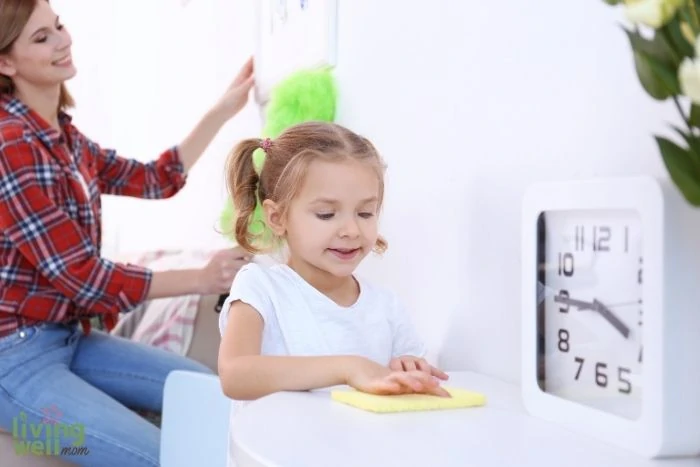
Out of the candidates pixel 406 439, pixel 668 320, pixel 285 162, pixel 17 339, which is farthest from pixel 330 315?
pixel 17 339

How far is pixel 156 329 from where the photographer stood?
1.85 meters

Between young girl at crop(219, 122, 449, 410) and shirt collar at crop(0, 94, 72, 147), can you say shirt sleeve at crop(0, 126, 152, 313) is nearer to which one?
shirt collar at crop(0, 94, 72, 147)

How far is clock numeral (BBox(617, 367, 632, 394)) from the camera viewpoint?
0.58 meters

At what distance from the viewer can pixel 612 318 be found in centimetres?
60

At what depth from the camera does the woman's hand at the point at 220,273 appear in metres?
1.53

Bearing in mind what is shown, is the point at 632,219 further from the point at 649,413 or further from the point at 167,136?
the point at 167,136

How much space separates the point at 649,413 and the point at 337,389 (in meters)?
0.30

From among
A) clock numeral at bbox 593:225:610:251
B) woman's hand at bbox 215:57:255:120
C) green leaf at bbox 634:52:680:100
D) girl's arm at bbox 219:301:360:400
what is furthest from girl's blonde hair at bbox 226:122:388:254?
woman's hand at bbox 215:57:255:120

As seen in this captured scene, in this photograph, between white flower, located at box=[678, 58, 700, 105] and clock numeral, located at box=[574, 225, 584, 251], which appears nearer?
white flower, located at box=[678, 58, 700, 105]

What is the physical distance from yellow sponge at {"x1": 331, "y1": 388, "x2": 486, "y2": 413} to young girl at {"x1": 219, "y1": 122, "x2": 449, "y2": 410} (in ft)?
0.48

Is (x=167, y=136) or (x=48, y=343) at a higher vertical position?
(x=167, y=136)

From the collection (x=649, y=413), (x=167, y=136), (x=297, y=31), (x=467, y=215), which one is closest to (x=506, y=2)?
(x=467, y=215)

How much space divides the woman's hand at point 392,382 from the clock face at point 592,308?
0.10 m

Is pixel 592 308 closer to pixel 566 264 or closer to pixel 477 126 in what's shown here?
pixel 566 264
